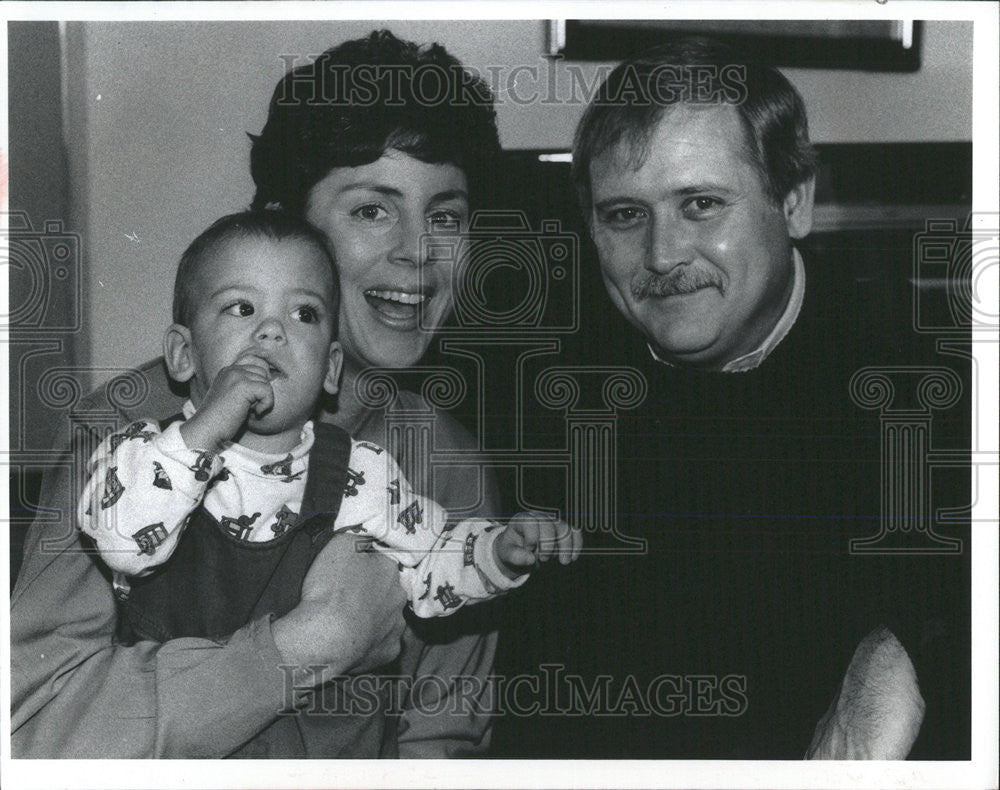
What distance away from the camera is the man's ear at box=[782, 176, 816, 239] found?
75.9 inches

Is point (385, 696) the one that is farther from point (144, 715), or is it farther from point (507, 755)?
point (144, 715)

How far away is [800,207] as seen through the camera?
1929 mm

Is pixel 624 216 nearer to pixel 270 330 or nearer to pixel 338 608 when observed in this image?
pixel 270 330

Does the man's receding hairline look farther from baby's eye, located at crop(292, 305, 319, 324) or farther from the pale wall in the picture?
baby's eye, located at crop(292, 305, 319, 324)

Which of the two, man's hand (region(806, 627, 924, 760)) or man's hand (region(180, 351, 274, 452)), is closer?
man's hand (region(180, 351, 274, 452))

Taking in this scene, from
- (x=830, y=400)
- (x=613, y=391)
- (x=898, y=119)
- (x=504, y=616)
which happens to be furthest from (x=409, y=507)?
(x=898, y=119)

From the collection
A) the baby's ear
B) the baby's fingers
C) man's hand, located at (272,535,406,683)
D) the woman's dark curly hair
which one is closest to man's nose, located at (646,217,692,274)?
the woman's dark curly hair

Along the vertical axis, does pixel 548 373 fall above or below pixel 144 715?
above

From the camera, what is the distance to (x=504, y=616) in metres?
1.92

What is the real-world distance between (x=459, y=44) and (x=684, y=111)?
14.8 inches
